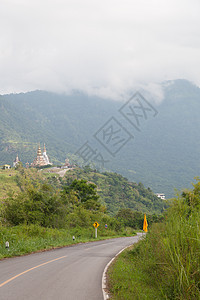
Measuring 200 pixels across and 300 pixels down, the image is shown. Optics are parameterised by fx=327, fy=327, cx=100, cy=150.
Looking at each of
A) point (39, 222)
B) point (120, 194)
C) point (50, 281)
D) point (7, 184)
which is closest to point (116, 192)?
point (120, 194)

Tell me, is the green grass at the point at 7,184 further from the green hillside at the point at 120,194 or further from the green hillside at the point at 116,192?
the green hillside at the point at 120,194

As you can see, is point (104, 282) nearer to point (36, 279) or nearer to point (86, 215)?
point (36, 279)

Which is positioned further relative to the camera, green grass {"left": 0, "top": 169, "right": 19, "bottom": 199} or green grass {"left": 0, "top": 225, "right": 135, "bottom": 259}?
green grass {"left": 0, "top": 169, "right": 19, "bottom": 199}

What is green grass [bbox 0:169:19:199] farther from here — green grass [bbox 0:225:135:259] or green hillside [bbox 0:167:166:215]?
green grass [bbox 0:225:135:259]

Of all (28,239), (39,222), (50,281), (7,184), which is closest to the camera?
(50,281)

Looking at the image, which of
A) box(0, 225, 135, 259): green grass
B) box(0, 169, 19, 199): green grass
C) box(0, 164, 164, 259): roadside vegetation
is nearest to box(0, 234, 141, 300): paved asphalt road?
box(0, 225, 135, 259): green grass

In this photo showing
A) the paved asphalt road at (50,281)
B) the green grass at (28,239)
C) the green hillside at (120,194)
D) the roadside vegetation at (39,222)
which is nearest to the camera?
the paved asphalt road at (50,281)

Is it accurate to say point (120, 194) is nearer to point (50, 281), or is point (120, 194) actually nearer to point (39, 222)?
point (39, 222)

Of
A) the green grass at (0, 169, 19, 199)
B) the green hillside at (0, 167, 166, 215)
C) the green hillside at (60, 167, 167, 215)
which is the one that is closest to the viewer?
the green grass at (0, 169, 19, 199)

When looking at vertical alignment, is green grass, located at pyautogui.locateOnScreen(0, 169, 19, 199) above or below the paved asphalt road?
above

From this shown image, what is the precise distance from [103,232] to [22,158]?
166906 millimetres

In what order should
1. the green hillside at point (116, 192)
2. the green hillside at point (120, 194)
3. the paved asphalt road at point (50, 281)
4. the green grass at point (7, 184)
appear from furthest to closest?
1. the green hillside at point (120, 194)
2. the green hillside at point (116, 192)
3. the green grass at point (7, 184)
4. the paved asphalt road at point (50, 281)

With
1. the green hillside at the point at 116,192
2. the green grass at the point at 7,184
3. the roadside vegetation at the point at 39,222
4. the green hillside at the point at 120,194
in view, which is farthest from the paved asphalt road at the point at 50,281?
the green hillside at the point at 120,194

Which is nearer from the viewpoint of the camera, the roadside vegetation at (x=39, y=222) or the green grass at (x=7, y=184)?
the roadside vegetation at (x=39, y=222)
